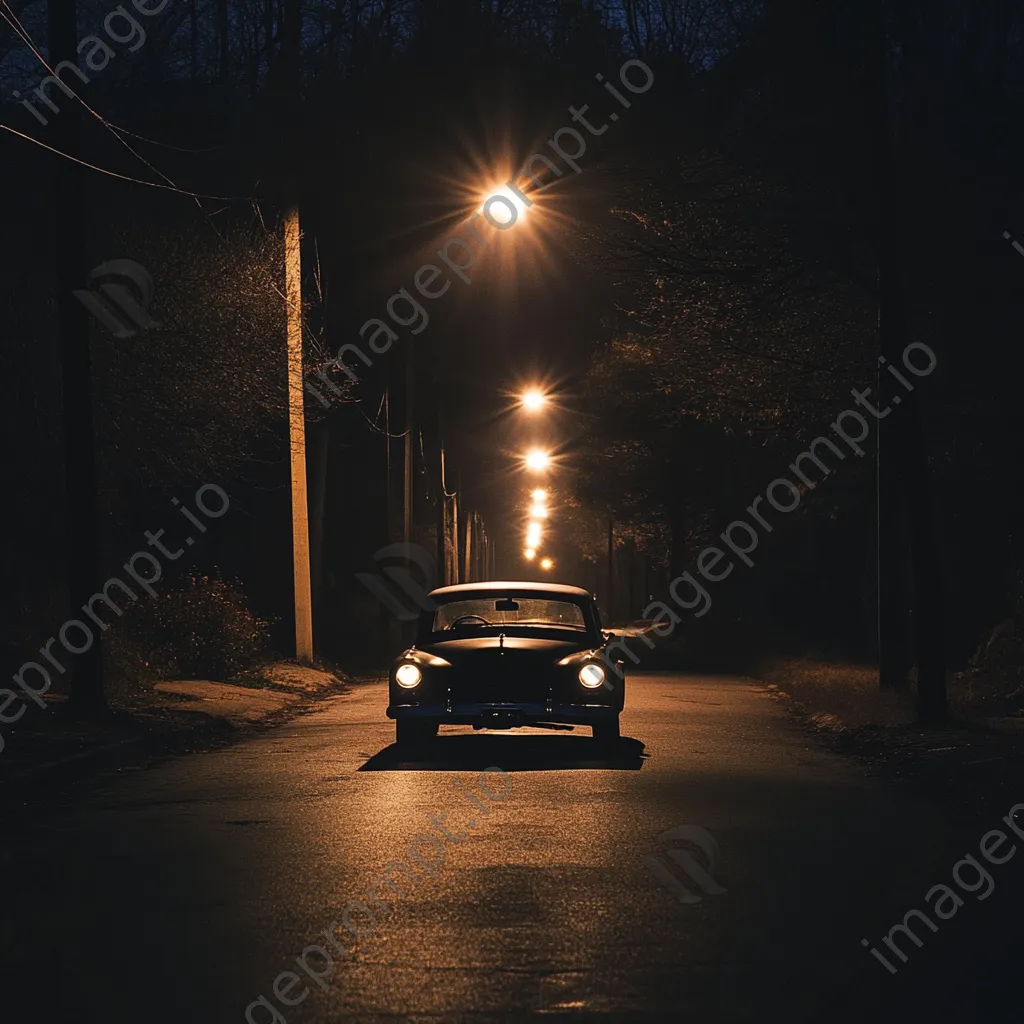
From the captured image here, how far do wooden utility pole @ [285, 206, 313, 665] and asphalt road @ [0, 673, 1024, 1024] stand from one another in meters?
13.9

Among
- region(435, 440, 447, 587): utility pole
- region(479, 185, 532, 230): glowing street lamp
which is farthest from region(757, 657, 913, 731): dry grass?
region(435, 440, 447, 587): utility pole

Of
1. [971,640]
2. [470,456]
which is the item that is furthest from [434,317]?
[470,456]

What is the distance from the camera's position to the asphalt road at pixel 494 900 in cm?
719

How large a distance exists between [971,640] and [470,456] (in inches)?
2642

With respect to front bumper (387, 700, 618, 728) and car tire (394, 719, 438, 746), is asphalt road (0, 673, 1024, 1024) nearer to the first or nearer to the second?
front bumper (387, 700, 618, 728)

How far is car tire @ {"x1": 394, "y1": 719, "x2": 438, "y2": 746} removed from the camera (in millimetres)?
17453

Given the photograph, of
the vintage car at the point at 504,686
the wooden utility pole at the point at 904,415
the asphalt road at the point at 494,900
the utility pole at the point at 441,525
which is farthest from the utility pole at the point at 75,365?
the utility pole at the point at 441,525

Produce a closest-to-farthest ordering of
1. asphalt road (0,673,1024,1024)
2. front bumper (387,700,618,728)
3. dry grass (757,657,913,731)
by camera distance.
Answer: asphalt road (0,673,1024,1024)
front bumper (387,700,618,728)
dry grass (757,657,913,731)

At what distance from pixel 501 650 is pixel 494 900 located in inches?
315

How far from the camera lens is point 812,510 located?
48.2 metres

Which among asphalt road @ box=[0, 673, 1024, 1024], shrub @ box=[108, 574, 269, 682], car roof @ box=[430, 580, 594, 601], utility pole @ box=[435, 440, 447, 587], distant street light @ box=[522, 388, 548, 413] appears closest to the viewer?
asphalt road @ box=[0, 673, 1024, 1024]

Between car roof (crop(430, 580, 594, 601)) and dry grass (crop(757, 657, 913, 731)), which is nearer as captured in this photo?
car roof (crop(430, 580, 594, 601))

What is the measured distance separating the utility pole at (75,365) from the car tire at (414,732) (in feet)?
14.0

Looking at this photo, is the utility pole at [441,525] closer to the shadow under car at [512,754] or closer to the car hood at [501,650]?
the shadow under car at [512,754]
